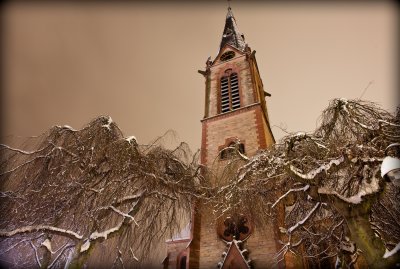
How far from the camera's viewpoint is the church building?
11664 mm

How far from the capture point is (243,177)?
315 inches

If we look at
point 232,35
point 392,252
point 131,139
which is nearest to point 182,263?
point 131,139

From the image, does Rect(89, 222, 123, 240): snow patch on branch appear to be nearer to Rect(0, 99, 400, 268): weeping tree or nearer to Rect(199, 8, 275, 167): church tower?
Rect(0, 99, 400, 268): weeping tree

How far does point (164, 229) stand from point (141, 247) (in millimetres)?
A: 798

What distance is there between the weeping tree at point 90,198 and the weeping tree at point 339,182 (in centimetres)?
237

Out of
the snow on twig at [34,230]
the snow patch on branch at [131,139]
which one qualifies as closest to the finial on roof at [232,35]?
the snow patch on branch at [131,139]

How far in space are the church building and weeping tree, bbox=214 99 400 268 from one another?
2.16 meters

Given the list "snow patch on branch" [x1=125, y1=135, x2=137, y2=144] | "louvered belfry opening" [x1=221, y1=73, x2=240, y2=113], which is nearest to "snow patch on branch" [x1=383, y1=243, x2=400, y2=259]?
"snow patch on branch" [x1=125, y1=135, x2=137, y2=144]

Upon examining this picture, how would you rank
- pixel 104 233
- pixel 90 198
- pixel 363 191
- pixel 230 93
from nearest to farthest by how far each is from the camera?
pixel 363 191 < pixel 104 233 < pixel 90 198 < pixel 230 93

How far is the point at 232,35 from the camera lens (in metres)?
26.8

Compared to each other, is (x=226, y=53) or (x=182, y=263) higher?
(x=226, y=53)

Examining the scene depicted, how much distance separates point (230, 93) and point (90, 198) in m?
13.5

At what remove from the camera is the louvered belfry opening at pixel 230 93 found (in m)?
18.6

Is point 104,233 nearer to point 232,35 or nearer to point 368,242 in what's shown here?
point 368,242
